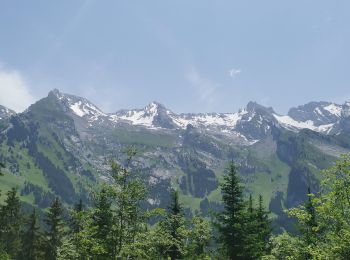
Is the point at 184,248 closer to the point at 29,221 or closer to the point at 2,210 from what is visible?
the point at 2,210

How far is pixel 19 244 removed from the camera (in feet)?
246

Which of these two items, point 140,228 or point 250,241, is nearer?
point 140,228

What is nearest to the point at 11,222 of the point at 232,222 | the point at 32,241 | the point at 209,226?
the point at 32,241

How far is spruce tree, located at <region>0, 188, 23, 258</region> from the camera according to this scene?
6688 cm

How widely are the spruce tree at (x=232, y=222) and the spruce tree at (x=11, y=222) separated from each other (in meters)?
38.1

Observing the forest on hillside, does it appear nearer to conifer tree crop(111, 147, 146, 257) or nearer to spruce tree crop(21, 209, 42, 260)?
conifer tree crop(111, 147, 146, 257)

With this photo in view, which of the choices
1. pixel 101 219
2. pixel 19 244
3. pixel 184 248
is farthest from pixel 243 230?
pixel 19 244

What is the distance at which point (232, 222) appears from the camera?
1533 inches

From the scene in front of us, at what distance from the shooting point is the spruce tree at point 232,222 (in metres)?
38.5

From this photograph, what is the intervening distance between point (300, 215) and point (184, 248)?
17.7 metres

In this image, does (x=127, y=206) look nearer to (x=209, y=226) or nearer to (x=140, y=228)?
(x=140, y=228)

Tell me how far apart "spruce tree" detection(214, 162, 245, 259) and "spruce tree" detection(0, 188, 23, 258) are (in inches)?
1501

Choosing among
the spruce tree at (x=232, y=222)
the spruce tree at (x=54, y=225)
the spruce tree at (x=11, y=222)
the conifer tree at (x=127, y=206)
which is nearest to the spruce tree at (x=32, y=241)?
the spruce tree at (x=11, y=222)

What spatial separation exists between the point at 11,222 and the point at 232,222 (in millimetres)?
47262
